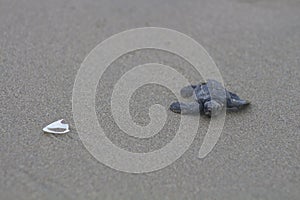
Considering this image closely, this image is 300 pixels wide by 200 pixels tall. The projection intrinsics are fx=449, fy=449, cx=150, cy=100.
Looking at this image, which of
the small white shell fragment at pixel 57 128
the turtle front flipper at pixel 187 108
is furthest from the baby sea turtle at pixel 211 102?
the small white shell fragment at pixel 57 128

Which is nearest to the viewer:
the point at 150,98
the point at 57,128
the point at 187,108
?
the point at 57,128

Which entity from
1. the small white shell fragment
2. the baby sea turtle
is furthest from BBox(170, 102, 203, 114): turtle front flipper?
the small white shell fragment

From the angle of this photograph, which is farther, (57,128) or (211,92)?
(211,92)

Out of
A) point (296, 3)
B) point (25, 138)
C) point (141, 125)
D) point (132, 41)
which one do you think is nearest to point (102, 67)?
point (132, 41)

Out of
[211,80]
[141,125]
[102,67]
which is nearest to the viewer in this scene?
[141,125]

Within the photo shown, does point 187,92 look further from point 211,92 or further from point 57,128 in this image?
point 57,128

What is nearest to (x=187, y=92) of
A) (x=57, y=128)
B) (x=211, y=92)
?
(x=211, y=92)

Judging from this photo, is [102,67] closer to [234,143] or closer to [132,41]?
[132,41]
